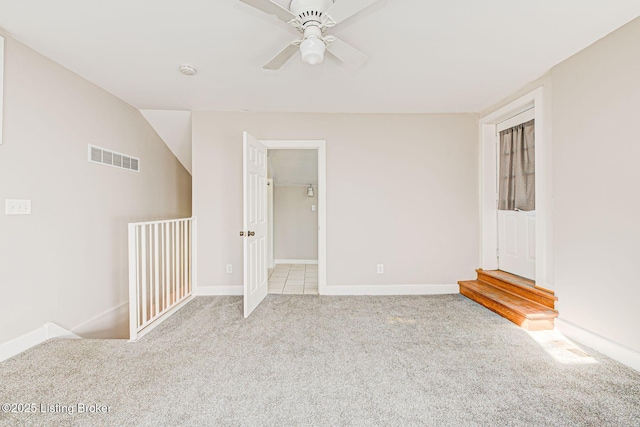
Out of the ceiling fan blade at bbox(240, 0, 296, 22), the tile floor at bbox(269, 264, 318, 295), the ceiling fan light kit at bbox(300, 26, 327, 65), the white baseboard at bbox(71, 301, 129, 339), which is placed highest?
the ceiling fan blade at bbox(240, 0, 296, 22)

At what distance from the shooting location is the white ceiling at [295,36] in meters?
1.68

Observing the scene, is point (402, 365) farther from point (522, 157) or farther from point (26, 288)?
point (26, 288)

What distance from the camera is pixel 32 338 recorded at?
2041 mm

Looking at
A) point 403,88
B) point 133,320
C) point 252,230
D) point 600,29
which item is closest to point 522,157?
point 600,29

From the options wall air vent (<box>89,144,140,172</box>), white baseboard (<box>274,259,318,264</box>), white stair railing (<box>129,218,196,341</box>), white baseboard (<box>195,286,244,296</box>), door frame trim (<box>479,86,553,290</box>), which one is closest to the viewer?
white stair railing (<box>129,218,196,341</box>)

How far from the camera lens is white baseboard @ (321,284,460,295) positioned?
11.3 feet

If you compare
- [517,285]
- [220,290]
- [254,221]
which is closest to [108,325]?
[220,290]

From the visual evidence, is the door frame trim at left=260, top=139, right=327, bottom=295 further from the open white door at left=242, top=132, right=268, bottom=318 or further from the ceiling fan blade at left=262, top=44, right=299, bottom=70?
the ceiling fan blade at left=262, top=44, right=299, bottom=70

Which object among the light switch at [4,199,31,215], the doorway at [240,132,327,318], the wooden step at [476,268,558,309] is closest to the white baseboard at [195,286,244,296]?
the doorway at [240,132,327,318]

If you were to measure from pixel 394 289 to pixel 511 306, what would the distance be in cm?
125

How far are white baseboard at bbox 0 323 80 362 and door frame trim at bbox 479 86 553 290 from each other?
438 cm

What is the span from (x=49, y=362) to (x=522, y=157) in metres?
4.60

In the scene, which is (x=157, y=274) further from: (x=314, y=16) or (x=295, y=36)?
(x=314, y=16)

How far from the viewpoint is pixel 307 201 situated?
547 centimetres
